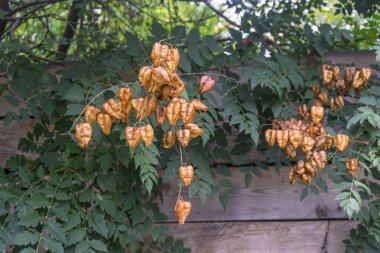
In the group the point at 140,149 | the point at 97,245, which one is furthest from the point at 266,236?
the point at 140,149

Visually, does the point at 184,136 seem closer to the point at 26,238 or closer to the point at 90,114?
the point at 90,114

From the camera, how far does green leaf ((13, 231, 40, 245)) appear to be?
1.99 metres

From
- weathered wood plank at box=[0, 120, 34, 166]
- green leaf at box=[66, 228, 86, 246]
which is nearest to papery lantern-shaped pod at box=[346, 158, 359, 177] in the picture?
green leaf at box=[66, 228, 86, 246]

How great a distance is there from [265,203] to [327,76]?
2.54ft

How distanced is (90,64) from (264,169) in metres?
0.92

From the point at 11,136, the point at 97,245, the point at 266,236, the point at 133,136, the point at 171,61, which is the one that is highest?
the point at 171,61

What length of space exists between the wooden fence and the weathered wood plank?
29.4 inches

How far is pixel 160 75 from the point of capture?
1.48 m

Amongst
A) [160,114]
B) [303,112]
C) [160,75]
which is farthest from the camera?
[303,112]

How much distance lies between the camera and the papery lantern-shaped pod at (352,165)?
209 cm

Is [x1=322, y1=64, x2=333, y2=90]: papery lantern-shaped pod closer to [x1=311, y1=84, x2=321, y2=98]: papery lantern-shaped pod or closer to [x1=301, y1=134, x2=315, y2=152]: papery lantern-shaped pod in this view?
[x1=311, y1=84, x2=321, y2=98]: papery lantern-shaped pod

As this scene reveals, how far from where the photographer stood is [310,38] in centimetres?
257

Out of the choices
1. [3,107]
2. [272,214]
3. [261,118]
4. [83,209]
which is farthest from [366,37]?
[3,107]

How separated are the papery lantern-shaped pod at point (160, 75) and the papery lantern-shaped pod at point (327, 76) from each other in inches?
39.8
